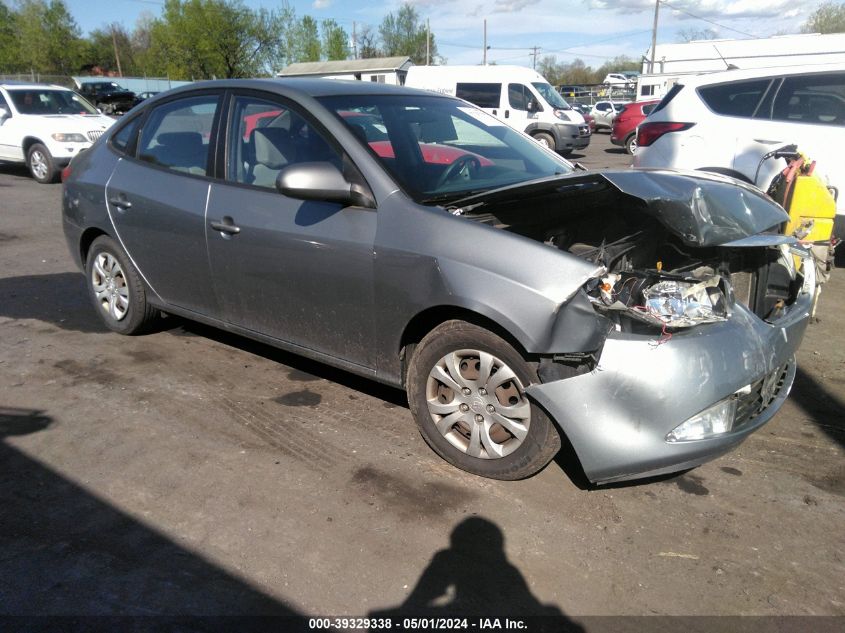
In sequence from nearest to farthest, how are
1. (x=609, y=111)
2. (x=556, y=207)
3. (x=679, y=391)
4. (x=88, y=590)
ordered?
(x=88, y=590), (x=679, y=391), (x=556, y=207), (x=609, y=111)

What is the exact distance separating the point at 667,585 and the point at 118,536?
2212mm

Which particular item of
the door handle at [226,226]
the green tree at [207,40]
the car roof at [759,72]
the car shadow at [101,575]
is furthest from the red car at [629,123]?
the green tree at [207,40]

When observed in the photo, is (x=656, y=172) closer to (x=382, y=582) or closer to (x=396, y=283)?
(x=396, y=283)

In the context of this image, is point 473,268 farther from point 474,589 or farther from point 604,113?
point 604,113

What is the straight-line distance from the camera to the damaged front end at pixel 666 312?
2.85 metres

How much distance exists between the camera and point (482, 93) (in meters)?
18.9

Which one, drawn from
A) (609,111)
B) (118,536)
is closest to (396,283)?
(118,536)

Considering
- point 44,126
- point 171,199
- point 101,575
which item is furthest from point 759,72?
point 44,126

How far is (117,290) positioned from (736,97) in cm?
611

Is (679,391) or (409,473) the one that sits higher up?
(679,391)

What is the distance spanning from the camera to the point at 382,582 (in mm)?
2666

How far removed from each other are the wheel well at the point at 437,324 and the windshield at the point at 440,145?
1.93 ft

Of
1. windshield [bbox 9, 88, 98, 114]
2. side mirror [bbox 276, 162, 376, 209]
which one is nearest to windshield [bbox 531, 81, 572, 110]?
windshield [bbox 9, 88, 98, 114]

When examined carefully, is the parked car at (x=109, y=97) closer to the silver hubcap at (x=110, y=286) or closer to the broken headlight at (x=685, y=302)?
the silver hubcap at (x=110, y=286)
